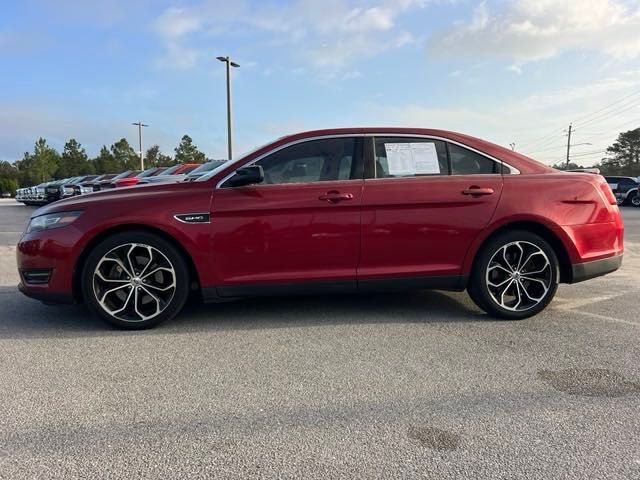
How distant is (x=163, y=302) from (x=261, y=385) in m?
1.42

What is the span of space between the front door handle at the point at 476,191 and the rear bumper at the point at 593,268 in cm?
101

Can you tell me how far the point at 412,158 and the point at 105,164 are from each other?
6947 cm

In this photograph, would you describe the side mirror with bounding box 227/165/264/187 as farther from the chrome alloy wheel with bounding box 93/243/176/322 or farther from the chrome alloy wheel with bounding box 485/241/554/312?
the chrome alloy wheel with bounding box 485/241/554/312

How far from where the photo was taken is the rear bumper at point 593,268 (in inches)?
173

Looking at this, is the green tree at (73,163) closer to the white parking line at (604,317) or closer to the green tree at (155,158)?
the green tree at (155,158)

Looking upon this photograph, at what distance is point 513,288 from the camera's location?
440 cm

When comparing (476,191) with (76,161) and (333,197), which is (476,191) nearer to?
(333,197)

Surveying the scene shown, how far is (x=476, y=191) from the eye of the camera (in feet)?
13.9

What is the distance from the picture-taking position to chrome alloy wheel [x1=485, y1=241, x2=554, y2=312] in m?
4.35

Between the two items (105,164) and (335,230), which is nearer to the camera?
(335,230)

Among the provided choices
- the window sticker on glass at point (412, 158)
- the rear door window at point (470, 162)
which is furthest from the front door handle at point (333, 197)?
the rear door window at point (470, 162)

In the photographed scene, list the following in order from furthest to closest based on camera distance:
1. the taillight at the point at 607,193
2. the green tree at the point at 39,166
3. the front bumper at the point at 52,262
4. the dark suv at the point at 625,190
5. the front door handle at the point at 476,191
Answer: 1. the green tree at the point at 39,166
2. the dark suv at the point at 625,190
3. the taillight at the point at 607,193
4. the front door handle at the point at 476,191
5. the front bumper at the point at 52,262

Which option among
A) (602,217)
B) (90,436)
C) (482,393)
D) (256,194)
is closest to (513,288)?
(602,217)

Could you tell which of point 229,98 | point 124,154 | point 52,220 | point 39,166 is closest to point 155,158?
point 124,154
